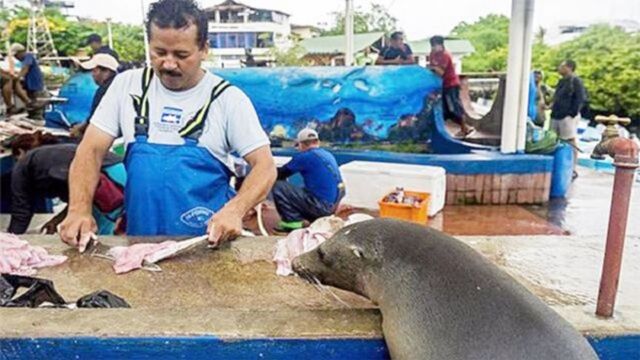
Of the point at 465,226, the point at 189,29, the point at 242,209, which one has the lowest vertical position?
the point at 465,226

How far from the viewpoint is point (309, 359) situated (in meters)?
1.32

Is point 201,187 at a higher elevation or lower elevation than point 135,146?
lower

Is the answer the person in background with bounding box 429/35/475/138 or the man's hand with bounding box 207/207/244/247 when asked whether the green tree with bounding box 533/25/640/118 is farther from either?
the man's hand with bounding box 207/207/244/247

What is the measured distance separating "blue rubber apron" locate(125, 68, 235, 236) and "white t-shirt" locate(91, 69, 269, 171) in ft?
0.07

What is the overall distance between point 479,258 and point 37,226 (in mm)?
4314

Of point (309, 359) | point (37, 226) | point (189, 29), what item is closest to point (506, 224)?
point (37, 226)

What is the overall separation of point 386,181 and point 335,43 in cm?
1015

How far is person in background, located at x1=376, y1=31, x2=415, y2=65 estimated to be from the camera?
32.2ft

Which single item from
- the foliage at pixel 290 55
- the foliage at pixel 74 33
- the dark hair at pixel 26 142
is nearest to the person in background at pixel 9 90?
the dark hair at pixel 26 142

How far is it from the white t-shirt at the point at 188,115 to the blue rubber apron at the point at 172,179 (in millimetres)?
21

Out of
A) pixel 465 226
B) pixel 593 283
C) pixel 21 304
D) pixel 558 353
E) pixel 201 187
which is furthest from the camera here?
pixel 465 226

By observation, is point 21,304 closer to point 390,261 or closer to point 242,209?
point 242,209

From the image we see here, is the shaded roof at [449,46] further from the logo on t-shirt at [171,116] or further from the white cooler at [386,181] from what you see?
the logo on t-shirt at [171,116]

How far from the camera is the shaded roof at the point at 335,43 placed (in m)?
14.1
